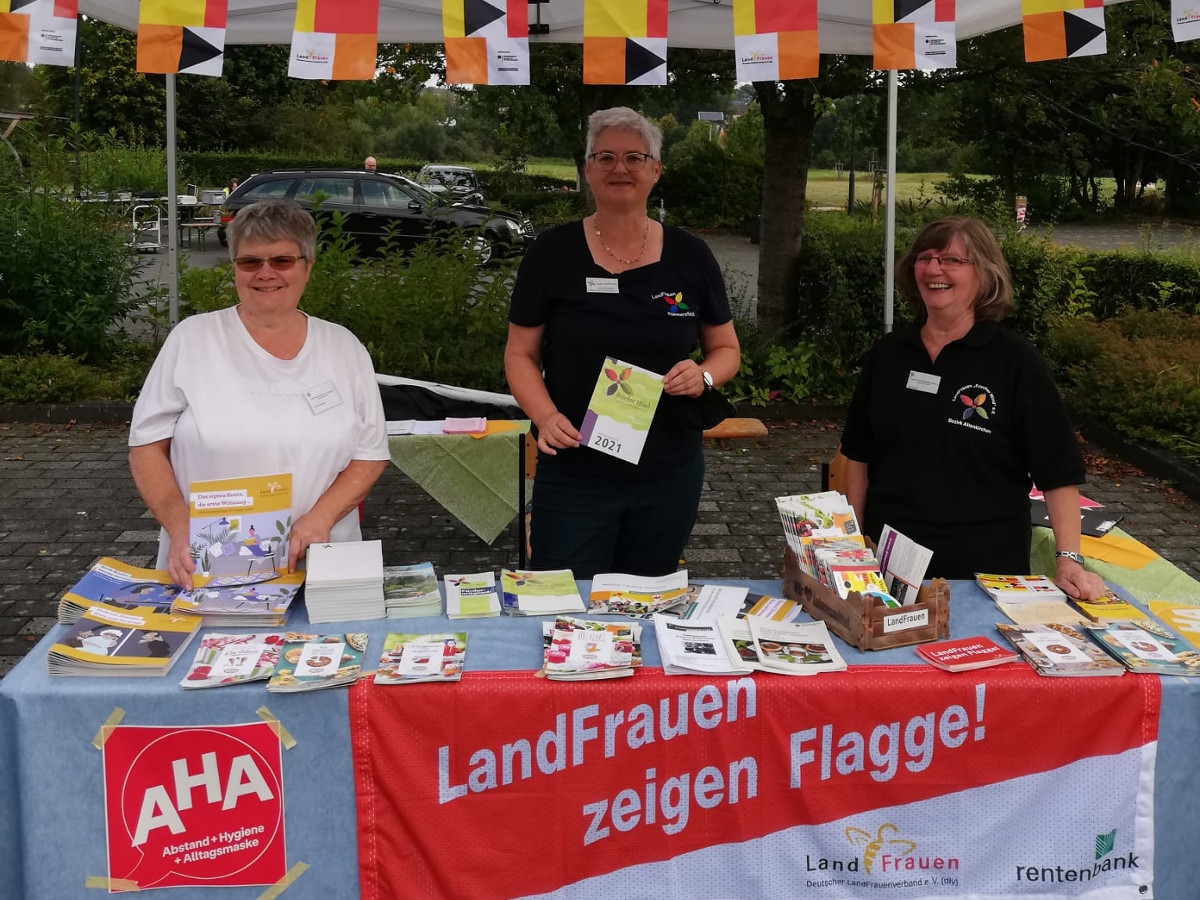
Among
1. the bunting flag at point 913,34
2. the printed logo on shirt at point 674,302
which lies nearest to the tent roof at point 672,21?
the bunting flag at point 913,34

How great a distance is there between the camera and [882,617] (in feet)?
7.77

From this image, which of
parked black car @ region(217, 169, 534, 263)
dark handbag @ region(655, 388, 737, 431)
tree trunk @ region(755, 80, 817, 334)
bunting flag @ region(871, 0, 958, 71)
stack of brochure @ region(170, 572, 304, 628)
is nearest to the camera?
stack of brochure @ region(170, 572, 304, 628)

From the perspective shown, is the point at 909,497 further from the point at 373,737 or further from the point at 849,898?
the point at 373,737

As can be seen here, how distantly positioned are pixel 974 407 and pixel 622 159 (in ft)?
3.61

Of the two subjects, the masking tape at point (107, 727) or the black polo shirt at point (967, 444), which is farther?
the black polo shirt at point (967, 444)

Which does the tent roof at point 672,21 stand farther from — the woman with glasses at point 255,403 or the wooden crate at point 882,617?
the wooden crate at point 882,617

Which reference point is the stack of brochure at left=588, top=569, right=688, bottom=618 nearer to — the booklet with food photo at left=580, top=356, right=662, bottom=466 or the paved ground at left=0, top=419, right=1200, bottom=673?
the booklet with food photo at left=580, top=356, right=662, bottom=466

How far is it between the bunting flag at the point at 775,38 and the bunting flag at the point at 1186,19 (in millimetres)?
1058

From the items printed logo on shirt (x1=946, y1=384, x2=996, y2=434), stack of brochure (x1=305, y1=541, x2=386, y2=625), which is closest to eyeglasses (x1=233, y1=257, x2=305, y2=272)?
stack of brochure (x1=305, y1=541, x2=386, y2=625)

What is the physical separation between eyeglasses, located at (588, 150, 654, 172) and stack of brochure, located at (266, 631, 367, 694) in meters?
1.35

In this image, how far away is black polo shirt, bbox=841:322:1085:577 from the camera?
109 inches

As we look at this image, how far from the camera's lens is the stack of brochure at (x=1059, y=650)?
7.48 ft

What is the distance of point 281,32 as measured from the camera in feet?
17.9

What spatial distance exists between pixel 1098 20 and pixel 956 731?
2420mm
